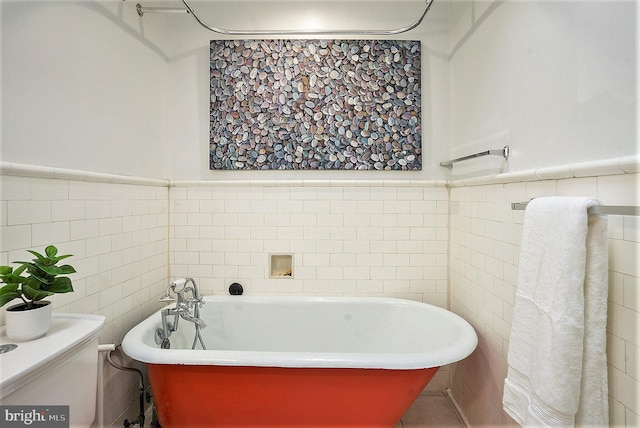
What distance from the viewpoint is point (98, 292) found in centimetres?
157

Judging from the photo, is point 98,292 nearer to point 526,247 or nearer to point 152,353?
point 152,353

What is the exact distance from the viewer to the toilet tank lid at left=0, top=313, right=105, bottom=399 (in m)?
0.86

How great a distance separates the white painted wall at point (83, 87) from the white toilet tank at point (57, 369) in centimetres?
67

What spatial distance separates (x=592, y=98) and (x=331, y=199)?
1459mm

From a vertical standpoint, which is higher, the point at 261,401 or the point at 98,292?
the point at 98,292

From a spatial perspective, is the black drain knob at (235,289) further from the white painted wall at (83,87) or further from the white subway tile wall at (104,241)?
the white painted wall at (83,87)

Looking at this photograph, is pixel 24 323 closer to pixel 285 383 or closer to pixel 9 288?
pixel 9 288

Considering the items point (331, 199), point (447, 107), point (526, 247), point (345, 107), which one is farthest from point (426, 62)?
point (526, 247)

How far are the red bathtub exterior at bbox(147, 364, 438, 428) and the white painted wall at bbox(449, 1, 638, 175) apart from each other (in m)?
1.12

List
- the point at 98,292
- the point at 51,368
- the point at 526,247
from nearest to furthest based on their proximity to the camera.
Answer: the point at 51,368 → the point at 526,247 → the point at 98,292

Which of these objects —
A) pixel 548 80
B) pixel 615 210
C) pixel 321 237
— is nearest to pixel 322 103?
pixel 321 237

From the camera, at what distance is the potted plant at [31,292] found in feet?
3.29

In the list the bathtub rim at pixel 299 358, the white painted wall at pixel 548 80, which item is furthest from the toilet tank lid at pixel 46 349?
the white painted wall at pixel 548 80

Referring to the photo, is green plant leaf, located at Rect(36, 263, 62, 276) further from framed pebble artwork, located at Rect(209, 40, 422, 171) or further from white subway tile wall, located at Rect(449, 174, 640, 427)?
white subway tile wall, located at Rect(449, 174, 640, 427)
